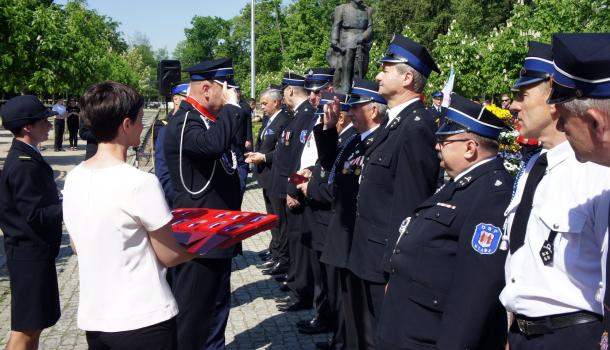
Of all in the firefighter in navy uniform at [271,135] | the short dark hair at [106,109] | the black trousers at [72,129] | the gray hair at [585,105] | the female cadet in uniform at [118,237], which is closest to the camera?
the gray hair at [585,105]

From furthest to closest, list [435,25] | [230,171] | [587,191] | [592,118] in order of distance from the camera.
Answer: [435,25], [230,171], [587,191], [592,118]

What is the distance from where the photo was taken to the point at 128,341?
286cm

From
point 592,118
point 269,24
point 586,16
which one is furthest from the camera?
point 269,24

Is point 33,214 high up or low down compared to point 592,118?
down

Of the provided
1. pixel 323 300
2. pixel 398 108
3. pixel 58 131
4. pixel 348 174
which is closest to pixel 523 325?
pixel 398 108

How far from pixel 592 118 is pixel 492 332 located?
5.04ft

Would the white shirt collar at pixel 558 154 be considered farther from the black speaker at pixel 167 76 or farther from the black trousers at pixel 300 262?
the black speaker at pixel 167 76

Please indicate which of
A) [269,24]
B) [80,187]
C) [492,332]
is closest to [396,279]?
[492,332]

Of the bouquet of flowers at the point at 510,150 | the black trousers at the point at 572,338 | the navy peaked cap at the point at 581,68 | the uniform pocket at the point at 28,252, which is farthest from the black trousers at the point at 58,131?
the navy peaked cap at the point at 581,68

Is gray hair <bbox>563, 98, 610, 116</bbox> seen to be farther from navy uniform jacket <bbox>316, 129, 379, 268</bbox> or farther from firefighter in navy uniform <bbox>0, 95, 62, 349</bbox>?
firefighter in navy uniform <bbox>0, 95, 62, 349</bbox>

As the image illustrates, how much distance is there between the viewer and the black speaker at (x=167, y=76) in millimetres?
14367

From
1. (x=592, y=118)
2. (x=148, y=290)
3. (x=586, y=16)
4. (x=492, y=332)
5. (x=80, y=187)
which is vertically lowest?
(x=492, y=332)

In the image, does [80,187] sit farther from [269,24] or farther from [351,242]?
[269,24]

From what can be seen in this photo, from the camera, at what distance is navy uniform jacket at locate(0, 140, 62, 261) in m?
4.43
